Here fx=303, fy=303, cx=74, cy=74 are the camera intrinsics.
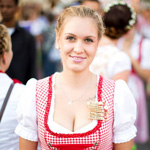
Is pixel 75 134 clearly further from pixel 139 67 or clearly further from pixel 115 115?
pixel 139 67

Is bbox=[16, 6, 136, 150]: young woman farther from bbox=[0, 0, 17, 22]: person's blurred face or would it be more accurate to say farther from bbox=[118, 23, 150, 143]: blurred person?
bbox=[0, 0, 17, 22]: person's blurred face

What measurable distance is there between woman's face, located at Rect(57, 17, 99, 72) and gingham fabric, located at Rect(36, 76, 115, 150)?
8.2 inches

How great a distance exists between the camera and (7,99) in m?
2.09

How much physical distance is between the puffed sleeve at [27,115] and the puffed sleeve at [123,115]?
1.72 ft

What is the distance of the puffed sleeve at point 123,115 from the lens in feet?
6.34

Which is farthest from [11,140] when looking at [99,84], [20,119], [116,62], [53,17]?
[53,17]

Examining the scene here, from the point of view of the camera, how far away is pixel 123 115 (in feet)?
6.33

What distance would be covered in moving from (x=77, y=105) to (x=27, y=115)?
0.33 m

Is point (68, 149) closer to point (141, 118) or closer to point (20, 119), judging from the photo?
point (20, 119)

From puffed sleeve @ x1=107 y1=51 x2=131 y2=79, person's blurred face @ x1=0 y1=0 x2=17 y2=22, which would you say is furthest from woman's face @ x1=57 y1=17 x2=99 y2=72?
person's blurred face @ x1=0 y1=0 x2=17 y2=22

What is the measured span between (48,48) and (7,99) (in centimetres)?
568

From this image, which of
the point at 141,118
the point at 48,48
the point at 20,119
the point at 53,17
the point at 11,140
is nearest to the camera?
the point at 20,119

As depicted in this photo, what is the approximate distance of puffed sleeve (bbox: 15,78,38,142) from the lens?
1935mm

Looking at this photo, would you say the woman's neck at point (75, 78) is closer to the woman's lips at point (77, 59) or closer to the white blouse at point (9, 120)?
the woman's lips at point (77, 59)
